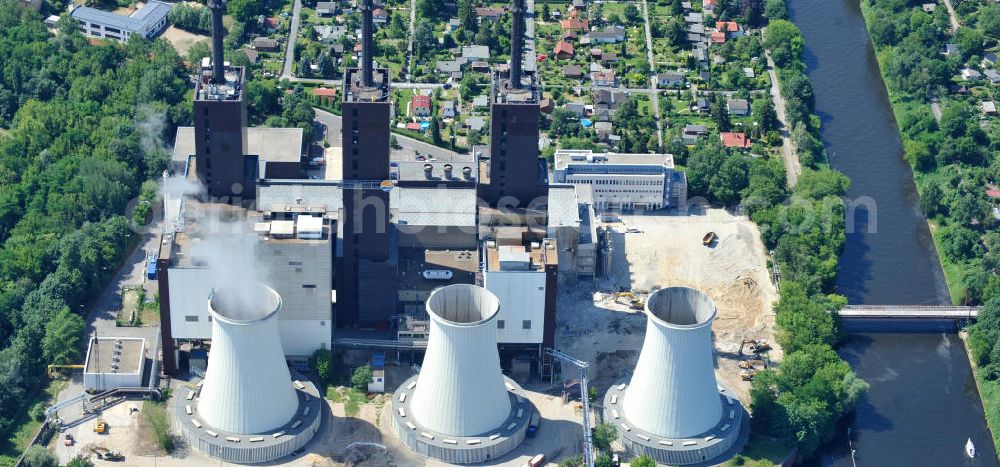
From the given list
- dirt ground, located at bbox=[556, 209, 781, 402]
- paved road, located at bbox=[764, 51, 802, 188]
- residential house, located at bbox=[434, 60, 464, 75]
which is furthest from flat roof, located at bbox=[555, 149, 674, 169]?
residential house, located at bbox=[434, 60, 464, 75]

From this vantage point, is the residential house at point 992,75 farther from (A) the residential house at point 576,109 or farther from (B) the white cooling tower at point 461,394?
(B) the white cooling tower at point 461,394

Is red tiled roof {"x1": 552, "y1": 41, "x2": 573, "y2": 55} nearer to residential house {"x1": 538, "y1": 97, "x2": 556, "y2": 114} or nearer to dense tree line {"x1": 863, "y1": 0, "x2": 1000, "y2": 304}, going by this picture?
residential house {"x1": 538, "y1": 97, "x2": 556, "y2": 114}

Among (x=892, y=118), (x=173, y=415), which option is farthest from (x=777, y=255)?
(x=173, y=415)

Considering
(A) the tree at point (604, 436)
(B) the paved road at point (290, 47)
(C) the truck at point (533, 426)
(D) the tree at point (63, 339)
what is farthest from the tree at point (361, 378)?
(B) the paved road at point (290, 47)

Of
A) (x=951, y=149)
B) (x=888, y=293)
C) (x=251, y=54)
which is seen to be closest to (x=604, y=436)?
(x=888, y=293)

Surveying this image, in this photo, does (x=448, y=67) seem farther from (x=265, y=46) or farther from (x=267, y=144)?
(x=267, y=144)

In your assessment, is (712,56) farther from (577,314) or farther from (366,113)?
(366,113)
